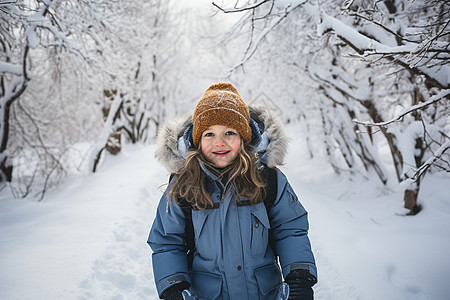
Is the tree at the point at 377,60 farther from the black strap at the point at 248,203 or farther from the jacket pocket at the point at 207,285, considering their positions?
the jacket pocket at the point at 207,285

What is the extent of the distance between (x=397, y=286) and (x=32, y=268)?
12.0 ft

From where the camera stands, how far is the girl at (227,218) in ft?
5.00

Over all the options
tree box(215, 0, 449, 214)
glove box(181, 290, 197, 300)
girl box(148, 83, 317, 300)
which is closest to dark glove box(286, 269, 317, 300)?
girl box(148, 83, 317, 300)

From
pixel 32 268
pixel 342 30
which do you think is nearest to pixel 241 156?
pixel 342 30

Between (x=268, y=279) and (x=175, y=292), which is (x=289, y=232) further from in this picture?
(x=175, y=292)

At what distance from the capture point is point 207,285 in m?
1.57

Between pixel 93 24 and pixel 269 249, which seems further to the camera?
pixel 93 24

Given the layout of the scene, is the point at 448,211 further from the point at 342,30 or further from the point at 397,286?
the point at 342,30

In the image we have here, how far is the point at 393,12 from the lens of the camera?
3736 mm

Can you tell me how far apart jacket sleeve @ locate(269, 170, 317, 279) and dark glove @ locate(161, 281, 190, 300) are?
637mm

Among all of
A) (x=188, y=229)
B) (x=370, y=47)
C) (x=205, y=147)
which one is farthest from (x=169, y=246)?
(x=370, y=47)

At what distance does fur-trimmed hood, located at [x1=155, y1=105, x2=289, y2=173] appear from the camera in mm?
1725

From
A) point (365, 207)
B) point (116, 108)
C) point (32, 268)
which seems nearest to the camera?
point (32, 268)

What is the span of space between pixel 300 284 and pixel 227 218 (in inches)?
22.6
